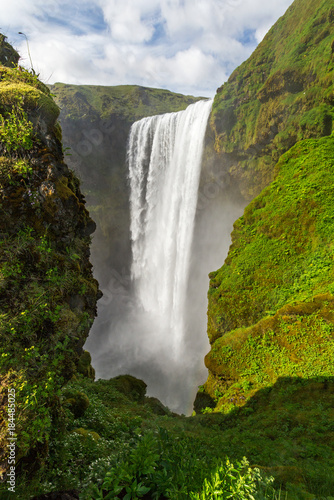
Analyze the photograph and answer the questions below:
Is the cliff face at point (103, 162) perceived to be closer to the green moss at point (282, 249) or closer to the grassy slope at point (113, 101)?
the grassy slope at point (113, 101)

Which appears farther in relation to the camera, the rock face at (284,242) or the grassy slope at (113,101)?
the grassy slope at (113,101)

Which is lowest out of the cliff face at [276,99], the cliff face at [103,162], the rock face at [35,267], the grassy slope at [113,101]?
the rock face at [35,267]

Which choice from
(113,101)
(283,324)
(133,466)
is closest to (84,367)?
(283,324)

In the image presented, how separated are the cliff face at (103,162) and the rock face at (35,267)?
29847mm

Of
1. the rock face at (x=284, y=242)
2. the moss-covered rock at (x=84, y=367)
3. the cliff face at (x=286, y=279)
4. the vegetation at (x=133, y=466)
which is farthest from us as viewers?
the moss-covered rock at (x=84, y=367)

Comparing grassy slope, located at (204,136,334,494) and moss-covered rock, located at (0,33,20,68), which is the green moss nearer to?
grassy slope, located at (204,136,334,494)

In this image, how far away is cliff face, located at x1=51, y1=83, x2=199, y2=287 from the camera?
3534 cm

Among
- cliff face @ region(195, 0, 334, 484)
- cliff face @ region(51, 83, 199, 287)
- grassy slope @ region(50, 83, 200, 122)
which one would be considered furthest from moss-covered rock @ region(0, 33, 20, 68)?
grassy slope @ region(50, 83, 200, 122)

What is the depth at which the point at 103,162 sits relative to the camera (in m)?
36.2

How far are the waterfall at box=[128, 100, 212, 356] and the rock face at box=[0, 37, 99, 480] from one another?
60.2ft

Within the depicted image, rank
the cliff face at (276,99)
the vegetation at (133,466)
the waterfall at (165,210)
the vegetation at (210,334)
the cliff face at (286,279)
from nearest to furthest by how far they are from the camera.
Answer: the vegetation at (133,466), the vegetation at (210,334), the cliff face at (286,279), the cliff face at (276,99), the waterfall at (165,210)

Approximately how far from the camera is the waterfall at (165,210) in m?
25.2

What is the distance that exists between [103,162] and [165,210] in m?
14.9

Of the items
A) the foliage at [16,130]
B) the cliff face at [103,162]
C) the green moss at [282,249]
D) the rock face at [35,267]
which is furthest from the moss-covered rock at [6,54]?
the cliff face at [103,162]
